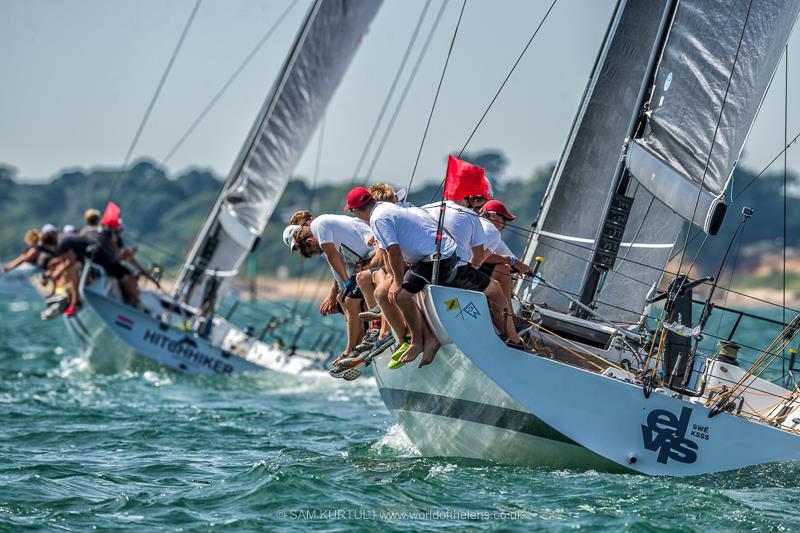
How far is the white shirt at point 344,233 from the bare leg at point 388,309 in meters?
0.79

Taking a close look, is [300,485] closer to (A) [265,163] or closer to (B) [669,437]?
(B) [669,437]

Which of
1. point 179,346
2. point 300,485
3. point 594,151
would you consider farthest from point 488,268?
point 179,346

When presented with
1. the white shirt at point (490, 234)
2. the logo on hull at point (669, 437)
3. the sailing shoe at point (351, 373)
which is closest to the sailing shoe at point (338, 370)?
the sailing shoe at point (351, 373)

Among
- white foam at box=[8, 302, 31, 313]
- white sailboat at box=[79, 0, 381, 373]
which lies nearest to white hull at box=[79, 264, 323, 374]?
white sailboat at box=[79, 0, 381, 373]

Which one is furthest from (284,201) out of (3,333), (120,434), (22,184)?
(120,434)

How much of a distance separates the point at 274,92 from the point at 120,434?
8838 millimetres

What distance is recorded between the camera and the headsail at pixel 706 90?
9.21m

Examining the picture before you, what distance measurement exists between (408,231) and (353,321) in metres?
1.57

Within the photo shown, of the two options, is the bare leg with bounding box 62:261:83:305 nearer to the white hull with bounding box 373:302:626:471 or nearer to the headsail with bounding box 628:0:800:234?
the white hull with bounding box 373:302:626:471

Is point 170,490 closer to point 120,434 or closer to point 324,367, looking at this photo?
point 120,434

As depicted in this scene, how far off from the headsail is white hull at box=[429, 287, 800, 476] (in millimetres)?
1752

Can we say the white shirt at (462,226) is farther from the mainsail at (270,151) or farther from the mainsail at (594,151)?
the mainsail at (270,151)

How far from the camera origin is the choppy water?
700 cm

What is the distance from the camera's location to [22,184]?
5182 inches
